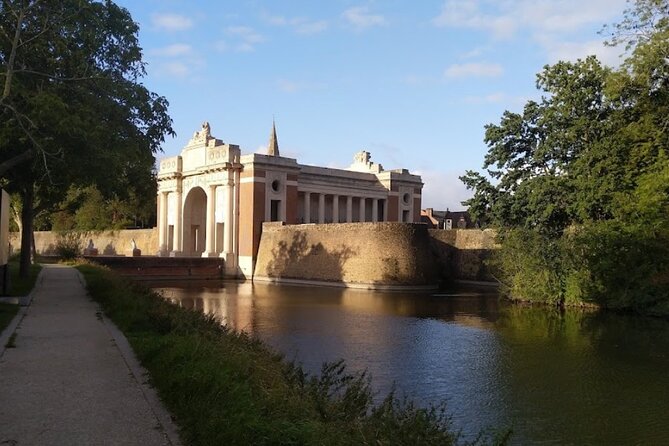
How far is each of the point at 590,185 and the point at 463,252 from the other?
74.2ft

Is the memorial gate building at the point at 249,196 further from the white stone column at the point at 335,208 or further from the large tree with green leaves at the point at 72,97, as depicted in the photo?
the large tree with green leaves at the point at 72,97

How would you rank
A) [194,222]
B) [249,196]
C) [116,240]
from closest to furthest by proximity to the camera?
[249,196] < [194,222] < [116,240]

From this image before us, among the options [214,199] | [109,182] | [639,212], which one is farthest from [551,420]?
[214,199]

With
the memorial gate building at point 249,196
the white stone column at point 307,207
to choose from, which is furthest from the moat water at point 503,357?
the white stone column at point 307,207

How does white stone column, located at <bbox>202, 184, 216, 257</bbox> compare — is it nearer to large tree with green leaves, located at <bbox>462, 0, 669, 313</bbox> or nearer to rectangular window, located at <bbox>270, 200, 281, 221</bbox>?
rectangular window, located at <bbox>270, 200, 281, 221</bbox>

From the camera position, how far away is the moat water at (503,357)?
11305 millimetres

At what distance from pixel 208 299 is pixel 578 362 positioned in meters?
21.1

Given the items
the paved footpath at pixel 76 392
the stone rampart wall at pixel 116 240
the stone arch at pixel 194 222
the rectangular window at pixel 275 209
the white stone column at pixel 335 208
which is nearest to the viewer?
the paved footpath at pixel 76 392

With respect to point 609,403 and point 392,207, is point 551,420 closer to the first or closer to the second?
point 609,403

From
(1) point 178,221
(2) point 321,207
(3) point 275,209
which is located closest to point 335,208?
(2) point 321,207

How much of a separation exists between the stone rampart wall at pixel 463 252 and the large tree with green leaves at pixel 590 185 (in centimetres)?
1417

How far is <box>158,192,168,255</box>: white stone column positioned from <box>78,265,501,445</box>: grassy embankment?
192ft

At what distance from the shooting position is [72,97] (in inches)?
776

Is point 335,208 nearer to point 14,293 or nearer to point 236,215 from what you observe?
point 236,215
